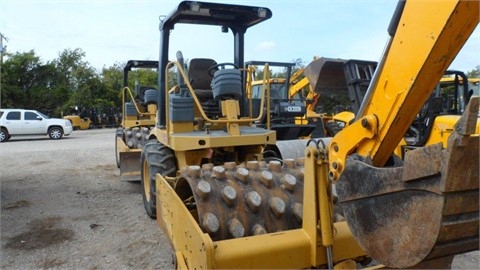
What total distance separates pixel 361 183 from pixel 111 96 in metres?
33.2

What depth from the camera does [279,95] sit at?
10562 millimetres

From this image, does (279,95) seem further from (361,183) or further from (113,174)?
(361,183)

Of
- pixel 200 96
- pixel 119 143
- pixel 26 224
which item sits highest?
pixel 200 96

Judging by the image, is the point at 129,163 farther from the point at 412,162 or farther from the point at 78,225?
the point at 412,162

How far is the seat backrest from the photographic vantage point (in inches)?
197

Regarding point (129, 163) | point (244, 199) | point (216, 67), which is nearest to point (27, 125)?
point (129, 163)

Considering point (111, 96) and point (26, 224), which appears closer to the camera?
point (26, 224)

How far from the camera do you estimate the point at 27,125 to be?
18.9m

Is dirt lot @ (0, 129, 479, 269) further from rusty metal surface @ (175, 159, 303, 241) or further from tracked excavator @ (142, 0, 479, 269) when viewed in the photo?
rusty metal surface @ (175, 159, 303, 241)

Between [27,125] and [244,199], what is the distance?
18934 millimetres

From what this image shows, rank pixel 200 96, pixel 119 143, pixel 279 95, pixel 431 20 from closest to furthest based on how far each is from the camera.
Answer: pixel 431 20 < pixel 200 96 < pixel 119 143 < pixel 279 95

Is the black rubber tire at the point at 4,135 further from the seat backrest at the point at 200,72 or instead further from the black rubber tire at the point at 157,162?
the seat backrest at the point at 200,72

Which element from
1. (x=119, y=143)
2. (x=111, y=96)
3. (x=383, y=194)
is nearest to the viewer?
(x=383, y=194)

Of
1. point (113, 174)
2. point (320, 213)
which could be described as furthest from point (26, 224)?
point (320, 213)
